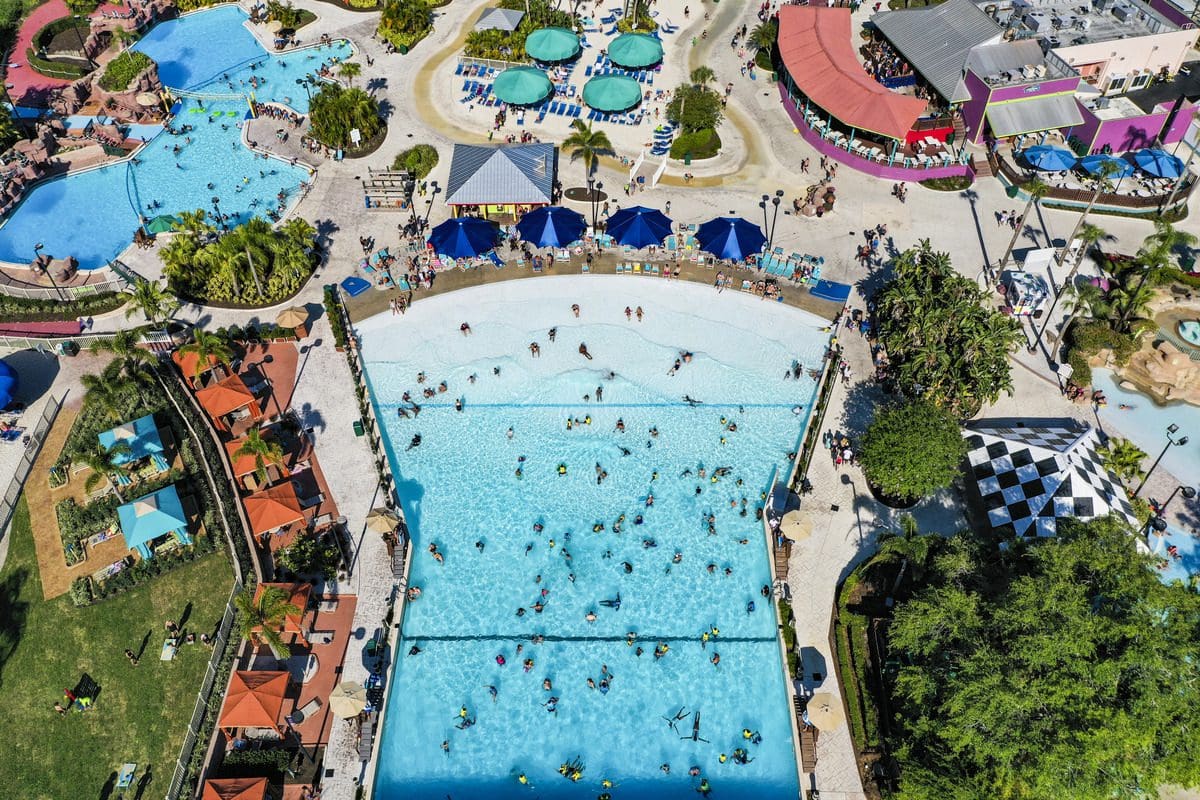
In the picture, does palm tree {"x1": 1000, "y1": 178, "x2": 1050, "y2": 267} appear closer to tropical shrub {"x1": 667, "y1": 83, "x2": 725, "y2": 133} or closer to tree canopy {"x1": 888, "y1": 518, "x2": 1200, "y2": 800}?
tropical shrub {"x1": 667, "y1": 83, "x2": 725, "y2": 133}

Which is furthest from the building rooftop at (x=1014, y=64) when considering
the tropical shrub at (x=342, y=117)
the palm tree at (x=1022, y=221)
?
the tropical shrub at (x=342, y=117)

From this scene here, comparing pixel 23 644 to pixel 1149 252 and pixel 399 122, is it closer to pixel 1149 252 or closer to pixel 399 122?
pixel 399 122

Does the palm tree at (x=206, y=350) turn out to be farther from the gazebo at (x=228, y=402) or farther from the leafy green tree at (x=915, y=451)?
the leafy green tree at (x=915, y=451)

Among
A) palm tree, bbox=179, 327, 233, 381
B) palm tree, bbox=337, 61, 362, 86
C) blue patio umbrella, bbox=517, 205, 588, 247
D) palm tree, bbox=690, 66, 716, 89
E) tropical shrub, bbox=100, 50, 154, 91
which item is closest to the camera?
palm tree, bbox=179, 327, 233, 381

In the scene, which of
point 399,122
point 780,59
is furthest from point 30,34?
point 780,59

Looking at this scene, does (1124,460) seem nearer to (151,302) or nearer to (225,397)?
(225,397)

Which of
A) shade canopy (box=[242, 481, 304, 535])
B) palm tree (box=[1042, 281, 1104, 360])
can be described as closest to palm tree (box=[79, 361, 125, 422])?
shade canopy (box=[242, 481, 304, 535])
